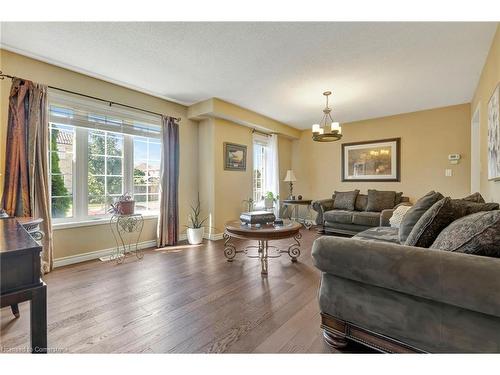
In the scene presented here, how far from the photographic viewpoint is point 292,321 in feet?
5.86

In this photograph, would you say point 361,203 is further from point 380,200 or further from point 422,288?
point 422,288

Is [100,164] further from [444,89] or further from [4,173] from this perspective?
[444,89]

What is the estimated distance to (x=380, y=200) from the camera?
4559 mm

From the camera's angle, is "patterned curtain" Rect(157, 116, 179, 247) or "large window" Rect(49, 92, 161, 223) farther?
"patterned curtain" Rect(157, 116, 179, 247)

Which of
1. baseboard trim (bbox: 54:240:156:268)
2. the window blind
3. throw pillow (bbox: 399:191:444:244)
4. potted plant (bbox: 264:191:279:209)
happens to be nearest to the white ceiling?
the window blind

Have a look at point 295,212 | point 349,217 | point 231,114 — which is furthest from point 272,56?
point 295,212

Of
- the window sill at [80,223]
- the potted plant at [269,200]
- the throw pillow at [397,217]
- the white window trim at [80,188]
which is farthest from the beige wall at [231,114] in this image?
the throw pillow at [397,217]

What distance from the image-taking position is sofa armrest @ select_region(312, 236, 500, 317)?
104 centimetres

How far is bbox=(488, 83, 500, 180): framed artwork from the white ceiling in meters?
0.66

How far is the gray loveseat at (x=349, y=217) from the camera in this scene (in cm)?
424

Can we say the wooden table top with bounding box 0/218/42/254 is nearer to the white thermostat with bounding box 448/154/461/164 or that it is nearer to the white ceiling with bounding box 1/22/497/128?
the white ceiling with bounding box 1/22/497/128

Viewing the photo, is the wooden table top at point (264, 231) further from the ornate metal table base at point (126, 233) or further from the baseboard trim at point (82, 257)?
the baseboard trim at point (82, 257)
